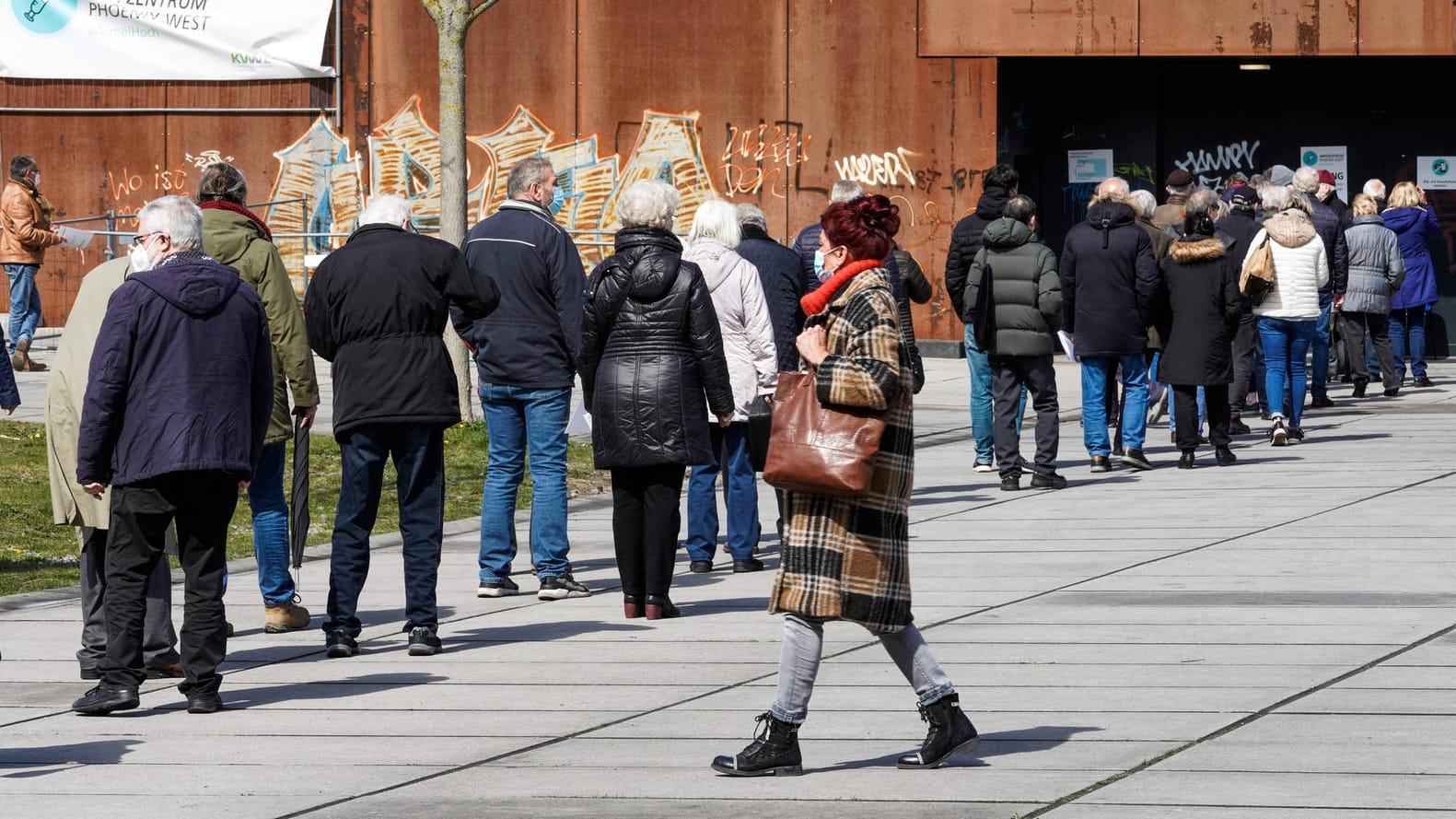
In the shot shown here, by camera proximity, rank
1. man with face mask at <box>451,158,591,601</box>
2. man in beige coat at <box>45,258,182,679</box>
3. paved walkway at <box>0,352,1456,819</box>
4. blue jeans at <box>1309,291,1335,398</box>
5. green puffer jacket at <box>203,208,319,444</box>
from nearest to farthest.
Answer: paved walkway at <box>0,352,1456,819</box> < man in beige coat at <box>45,258,182,679</box> < green puffer jacket at <box>203,208,319,444</box> < man with face mask at <box>451,158,591,601</box> < blue jeans at <box>1309,291,1335,398</box>

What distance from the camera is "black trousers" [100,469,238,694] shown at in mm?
7320

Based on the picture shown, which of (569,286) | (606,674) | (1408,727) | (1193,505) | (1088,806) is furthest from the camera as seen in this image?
(1193,505)

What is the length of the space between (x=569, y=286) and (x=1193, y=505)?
4423 mm

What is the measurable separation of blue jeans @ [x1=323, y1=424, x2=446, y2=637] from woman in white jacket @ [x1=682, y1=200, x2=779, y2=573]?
202 cm

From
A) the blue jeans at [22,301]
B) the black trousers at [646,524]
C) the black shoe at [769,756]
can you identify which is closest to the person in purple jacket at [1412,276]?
the black trousers at [646,524]

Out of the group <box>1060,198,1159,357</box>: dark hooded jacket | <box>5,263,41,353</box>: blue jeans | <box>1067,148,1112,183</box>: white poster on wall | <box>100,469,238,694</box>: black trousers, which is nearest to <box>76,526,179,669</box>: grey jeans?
<box>100,469,238,694</box>: black trousers

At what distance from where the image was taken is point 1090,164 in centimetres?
2494

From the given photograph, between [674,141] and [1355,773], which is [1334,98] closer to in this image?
[674,141]

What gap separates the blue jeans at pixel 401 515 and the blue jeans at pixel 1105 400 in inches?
266

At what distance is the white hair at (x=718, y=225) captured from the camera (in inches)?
403

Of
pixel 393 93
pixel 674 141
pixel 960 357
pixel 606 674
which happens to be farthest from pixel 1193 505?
pixel 393 93

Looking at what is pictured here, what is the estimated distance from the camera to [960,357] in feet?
78.6

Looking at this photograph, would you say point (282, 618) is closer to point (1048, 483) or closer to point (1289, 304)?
point (1048, 483)

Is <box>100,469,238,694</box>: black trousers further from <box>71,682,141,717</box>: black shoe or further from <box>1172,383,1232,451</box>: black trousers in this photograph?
<box>1172,383,1232,451</box>: black trousers
